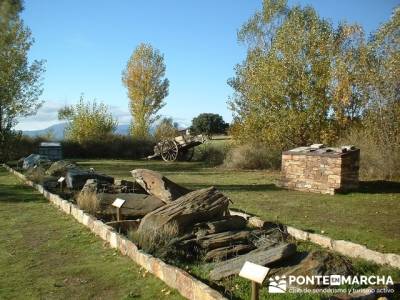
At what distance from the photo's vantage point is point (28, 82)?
94.1 ft

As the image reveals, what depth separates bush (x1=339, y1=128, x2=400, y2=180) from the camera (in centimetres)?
1562

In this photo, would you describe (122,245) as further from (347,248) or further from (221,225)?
(347,248)

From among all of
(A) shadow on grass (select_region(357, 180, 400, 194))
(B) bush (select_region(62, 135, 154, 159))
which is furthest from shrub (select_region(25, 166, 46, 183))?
(B) bush (select_region(62, 135, 154, 159))

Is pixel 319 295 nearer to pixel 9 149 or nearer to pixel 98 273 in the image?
pixel 98 273

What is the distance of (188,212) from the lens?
7.00m

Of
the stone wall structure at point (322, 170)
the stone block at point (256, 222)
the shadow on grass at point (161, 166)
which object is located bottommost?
the stone block at point (256, 222)

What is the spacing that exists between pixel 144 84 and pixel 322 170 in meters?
28.0

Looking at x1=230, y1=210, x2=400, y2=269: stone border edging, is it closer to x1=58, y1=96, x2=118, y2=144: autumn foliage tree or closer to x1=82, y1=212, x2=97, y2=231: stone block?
x1=82, y1=212, x2=97, y2=231: stone block

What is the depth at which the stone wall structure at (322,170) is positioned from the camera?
13.1m

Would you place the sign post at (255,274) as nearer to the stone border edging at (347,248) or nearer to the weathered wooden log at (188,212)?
the stone border edging at (347,248)

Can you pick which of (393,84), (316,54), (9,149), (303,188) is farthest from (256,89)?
(9,149)

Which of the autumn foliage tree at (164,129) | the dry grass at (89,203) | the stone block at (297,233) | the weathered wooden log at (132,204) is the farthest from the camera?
the autumn foliage tree at (164,129)

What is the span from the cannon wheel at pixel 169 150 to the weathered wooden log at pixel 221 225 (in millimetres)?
20475

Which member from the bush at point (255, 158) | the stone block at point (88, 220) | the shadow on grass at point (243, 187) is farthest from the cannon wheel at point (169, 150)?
the stone block at point (88, 220)
